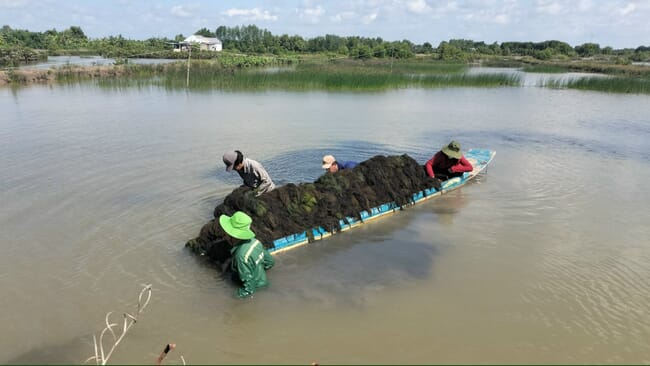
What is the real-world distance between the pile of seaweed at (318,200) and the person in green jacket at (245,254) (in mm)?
619

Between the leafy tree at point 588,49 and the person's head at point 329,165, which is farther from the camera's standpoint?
the leafy tree at point 588,49

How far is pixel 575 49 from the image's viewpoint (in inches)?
2793

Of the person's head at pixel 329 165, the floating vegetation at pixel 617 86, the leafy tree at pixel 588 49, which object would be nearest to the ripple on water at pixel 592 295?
the person's head at pixel 329 165

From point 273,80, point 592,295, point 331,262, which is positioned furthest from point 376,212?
point 273,80

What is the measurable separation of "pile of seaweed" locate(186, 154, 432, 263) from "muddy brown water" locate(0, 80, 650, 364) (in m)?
0.28

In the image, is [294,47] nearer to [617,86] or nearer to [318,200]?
[617,86]

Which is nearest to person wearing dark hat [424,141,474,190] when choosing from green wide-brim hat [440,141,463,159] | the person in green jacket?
green wide-brim hat [440,141,463,159]

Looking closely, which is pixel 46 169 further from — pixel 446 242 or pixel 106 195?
pixel 446 242

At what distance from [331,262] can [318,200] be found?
3.10ft

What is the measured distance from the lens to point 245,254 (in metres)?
4.01

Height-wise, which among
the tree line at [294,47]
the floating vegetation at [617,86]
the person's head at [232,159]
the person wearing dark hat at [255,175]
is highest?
the tree line at [294,47]

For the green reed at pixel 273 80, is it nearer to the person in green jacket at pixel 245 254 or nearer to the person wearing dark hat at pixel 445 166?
the person wearing dark hat at pixel 445 166

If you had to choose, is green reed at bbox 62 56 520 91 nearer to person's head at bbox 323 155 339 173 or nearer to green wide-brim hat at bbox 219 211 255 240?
person's head at bbox 323 155 339 173

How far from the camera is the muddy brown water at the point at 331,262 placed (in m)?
3.71
